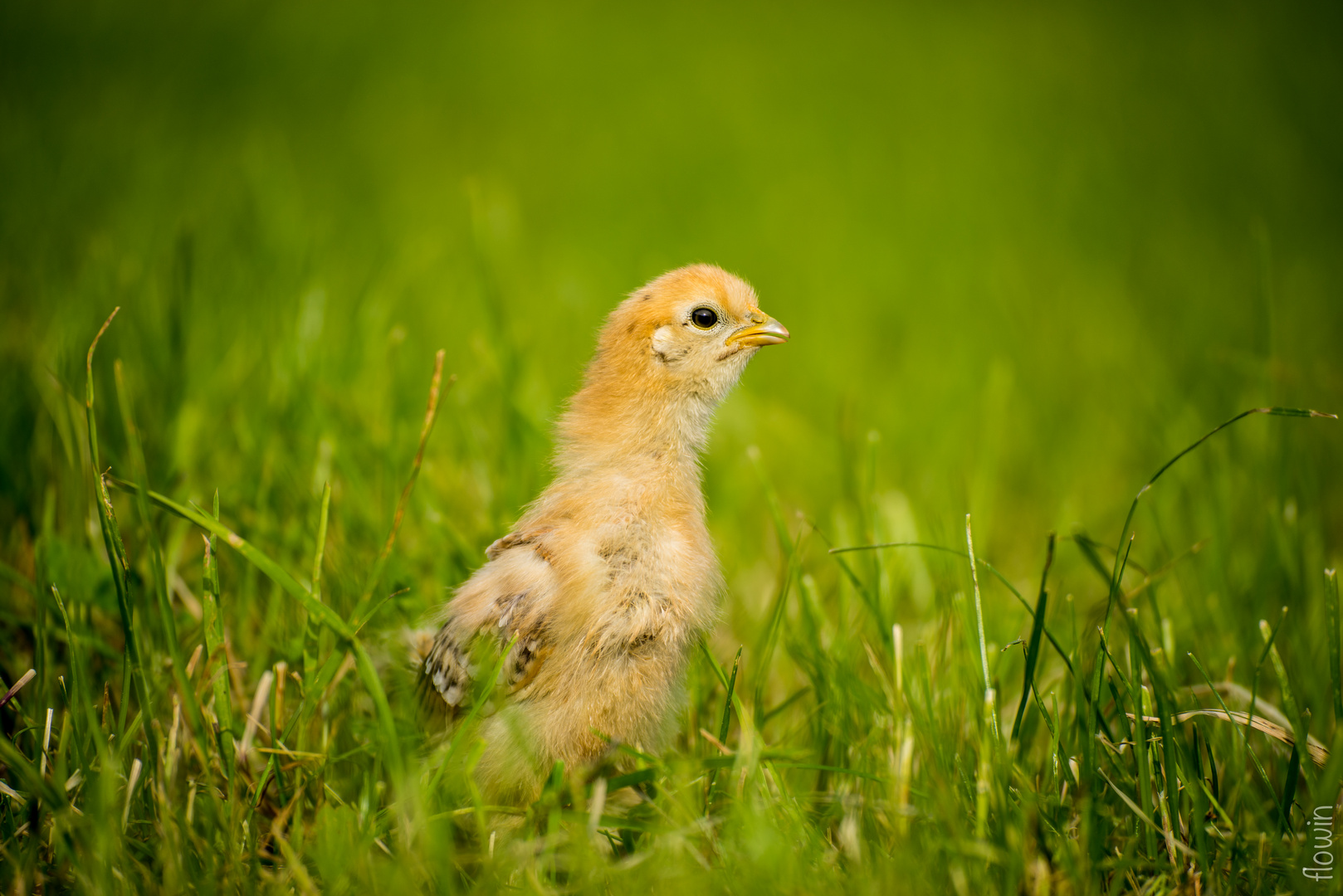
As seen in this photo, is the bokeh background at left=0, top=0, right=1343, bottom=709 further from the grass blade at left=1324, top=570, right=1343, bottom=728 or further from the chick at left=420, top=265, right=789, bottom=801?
the grass blade at left=1324, top=570, right=1343, bottom=728

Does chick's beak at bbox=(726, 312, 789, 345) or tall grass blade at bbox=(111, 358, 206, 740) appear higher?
chick's beak at bbox=(726, 312, 789, 345)

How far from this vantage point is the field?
1.81 meters

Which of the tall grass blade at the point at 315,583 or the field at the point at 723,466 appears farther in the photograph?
the tall grass blade at the point at 315,583

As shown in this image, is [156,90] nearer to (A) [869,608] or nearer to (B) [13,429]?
(B) [13,429]

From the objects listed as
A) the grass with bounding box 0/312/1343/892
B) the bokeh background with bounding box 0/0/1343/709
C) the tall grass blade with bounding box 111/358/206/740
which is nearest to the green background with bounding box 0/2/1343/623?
the bokeh background with bounding box 0/0/1343/709

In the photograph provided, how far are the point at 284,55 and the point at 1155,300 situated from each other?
908 cm

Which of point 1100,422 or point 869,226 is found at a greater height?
point 869,226

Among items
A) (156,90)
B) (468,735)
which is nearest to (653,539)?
(468,735)

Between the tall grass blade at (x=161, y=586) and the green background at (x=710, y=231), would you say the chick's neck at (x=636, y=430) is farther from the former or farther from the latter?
the tall grass blade at (x=161, y=586)

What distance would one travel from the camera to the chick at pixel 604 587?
2.00 m

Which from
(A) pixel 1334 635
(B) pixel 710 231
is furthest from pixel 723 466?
(B) pixel 710 231

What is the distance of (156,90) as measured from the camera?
7.83 m

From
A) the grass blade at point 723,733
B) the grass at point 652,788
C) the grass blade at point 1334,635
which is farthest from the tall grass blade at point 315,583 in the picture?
the grass blade at point 1334,635

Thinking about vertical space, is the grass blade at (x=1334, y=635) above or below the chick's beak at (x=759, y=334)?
below
